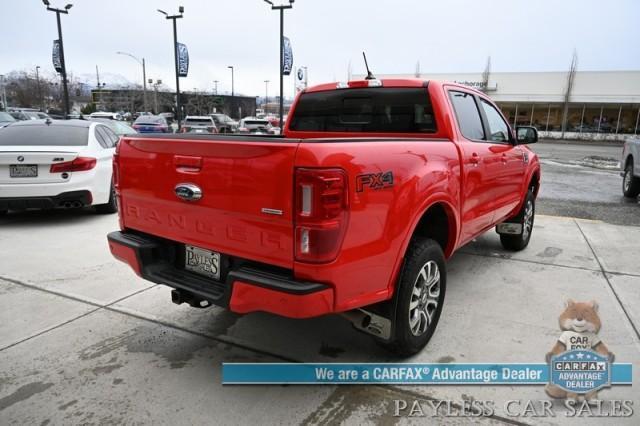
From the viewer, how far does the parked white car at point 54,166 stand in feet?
21.6

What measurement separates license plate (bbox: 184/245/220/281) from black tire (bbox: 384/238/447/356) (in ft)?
3.70

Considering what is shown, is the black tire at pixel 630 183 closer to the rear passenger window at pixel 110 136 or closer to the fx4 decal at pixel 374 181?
the fx4 decal at pixel 374 181

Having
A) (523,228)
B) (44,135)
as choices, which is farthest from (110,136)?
(523,228)

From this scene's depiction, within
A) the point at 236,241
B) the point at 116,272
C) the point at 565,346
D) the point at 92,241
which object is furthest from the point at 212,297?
the point at 92,241

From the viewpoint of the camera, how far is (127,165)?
3.29 meters

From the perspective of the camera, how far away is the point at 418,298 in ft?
10.4

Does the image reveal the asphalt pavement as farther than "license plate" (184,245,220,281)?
Yes

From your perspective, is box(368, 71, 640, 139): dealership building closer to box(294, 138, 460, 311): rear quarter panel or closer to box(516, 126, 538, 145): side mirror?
box(516, 126, 538, 145): side mirror

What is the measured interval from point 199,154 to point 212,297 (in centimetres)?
84

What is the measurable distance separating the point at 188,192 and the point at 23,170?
5.08 metres

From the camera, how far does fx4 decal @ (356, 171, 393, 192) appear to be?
2.49 m

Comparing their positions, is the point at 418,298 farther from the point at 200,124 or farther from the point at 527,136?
the point at 200,124

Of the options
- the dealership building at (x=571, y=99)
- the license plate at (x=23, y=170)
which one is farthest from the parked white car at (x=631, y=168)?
the dealership building at (x=571, y=99)

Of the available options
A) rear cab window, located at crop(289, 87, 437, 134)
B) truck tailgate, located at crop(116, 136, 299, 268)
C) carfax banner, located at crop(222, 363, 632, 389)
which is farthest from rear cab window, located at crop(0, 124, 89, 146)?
carfax banner, located at crop(222, 363, 632, 389)
